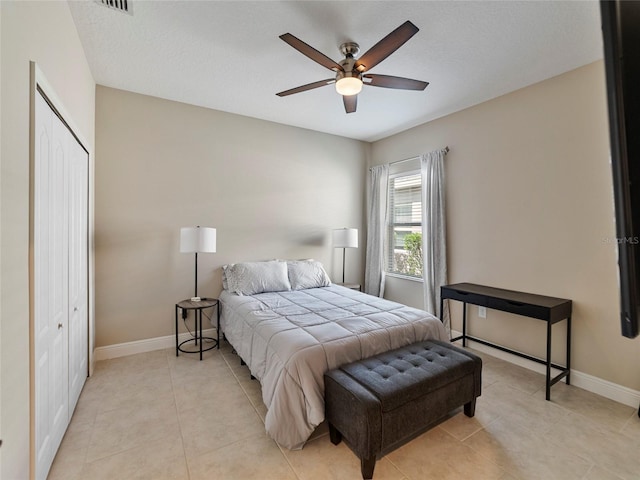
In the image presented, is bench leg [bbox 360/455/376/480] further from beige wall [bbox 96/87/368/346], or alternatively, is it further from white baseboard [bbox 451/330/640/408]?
beige wall [bbox 96/87/368/346]

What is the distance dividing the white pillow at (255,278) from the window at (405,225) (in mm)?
1775

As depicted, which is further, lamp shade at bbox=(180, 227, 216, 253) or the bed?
lamp shade at bbox=(180, 227, 216, 253)

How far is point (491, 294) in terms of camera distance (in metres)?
2.89

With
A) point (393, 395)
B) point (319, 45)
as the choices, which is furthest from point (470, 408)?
point (319, 45)

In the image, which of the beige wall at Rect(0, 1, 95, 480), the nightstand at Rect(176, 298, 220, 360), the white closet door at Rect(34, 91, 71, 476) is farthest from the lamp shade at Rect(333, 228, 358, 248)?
the beige wall at Rect(0, 1, 95, 480)

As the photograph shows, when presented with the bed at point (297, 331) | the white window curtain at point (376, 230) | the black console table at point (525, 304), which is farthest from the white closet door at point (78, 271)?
the white window curtain at point (376, 230)

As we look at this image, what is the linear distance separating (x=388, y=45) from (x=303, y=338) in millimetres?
1999

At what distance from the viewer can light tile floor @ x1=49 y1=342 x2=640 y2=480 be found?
1.70 m

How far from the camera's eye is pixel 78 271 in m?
2.35

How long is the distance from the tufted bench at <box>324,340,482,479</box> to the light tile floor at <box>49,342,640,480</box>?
0.54 ft

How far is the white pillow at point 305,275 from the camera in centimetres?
375

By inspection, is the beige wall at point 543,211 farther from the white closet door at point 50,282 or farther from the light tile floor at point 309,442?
the white closet door at point 50,282

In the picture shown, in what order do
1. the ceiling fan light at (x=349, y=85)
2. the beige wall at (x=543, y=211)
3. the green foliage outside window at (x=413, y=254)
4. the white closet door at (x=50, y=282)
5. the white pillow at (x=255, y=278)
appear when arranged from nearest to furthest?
the white closet door at (x=50, y=282)
the ceiling fan light at (x=349, y=85)
the beige wall at (x=543, y=211)
the white pillow at (x=255, y=278)
the green foliage outside window at (x=413, y=254)

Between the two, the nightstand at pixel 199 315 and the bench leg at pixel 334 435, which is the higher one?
the nightstand at pixel 199 315
